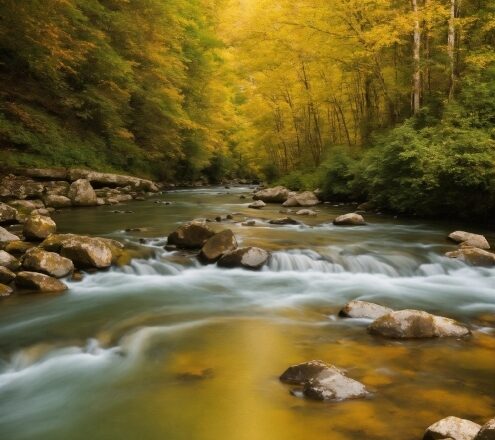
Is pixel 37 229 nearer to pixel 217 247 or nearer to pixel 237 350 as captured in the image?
pixel 217 247

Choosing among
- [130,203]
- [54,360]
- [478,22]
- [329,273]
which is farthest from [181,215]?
[478,22]

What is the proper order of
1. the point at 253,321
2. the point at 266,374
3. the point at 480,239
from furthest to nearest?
the point at 480,239 < the point at 253,321 < the point at 266,374

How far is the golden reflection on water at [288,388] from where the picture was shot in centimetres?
326

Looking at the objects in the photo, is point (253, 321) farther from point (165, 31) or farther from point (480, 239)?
point (165, 31)

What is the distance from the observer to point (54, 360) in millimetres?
4578

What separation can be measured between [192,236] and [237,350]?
4458 mm

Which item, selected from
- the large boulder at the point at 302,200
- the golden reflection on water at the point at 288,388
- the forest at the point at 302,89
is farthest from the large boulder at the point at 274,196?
the golden reflection on water at the point at 288,388

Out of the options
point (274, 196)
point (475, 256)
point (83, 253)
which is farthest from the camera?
point (274, 196)

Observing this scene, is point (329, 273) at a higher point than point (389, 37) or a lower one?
lower

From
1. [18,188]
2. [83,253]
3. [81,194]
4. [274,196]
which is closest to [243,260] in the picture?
[83,253]

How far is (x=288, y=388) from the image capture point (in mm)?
3805

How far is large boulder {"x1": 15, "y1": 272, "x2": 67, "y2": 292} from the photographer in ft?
21.1

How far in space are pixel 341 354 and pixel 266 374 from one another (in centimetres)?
85

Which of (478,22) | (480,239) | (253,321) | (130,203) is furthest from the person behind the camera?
(130,203)
